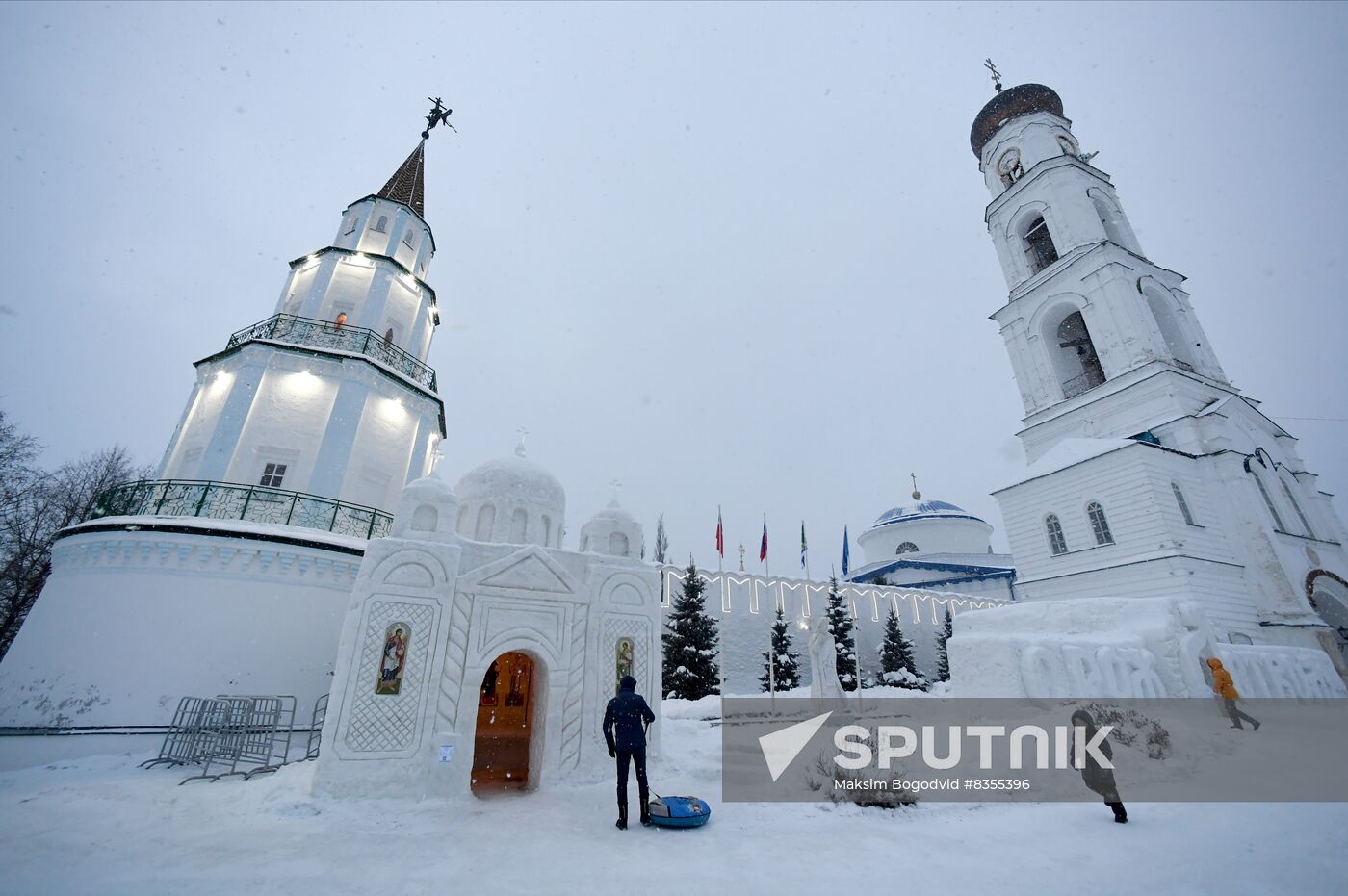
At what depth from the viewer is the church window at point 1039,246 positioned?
28870mm

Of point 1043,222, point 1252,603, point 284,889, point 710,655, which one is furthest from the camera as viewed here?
point 1043,222

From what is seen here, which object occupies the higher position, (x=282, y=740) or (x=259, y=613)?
(x=259, y=613)

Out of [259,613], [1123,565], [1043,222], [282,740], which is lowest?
[282,740]

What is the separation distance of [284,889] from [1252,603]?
27178mm

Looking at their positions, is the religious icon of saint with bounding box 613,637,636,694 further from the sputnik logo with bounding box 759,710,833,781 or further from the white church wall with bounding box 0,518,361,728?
the white church wall with bounding box 0,518,361,728

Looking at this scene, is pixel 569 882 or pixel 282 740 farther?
pixel 282 740

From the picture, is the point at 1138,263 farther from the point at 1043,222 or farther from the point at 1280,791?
the point at 1280,791

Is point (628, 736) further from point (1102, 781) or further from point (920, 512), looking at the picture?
point (920, 512)

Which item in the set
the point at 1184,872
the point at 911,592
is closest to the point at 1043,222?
the point at 911,592

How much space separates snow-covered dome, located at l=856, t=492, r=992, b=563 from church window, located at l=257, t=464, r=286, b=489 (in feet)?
130

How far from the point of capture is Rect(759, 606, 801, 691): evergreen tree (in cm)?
2556

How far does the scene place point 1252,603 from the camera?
18922 mm

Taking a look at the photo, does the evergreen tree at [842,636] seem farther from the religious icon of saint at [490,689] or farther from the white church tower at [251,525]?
the white church tower at [251,525]

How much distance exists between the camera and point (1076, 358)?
26.8 meters
